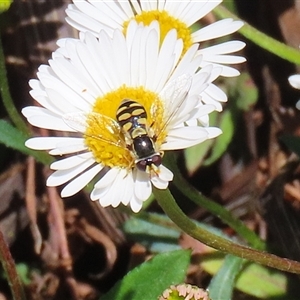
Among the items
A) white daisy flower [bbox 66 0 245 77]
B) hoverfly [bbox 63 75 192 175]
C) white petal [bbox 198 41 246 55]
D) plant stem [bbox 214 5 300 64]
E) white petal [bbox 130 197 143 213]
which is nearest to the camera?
white petal [bbox 130 197 143 213]

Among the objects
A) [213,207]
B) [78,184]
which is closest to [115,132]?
[78,184]

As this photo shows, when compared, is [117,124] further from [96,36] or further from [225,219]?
[225,219]

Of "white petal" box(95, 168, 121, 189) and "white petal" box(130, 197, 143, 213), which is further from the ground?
"white petal" box(95, 168, 121, 189)

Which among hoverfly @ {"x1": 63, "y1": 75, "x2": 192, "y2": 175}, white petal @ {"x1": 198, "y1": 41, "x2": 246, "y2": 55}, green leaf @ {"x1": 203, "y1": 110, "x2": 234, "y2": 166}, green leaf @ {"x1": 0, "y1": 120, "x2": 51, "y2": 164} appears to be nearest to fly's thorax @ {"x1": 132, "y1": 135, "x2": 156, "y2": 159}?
hoverfly @ {"x1": 63, "y1": 75, "x2": 192, "y2": 175}

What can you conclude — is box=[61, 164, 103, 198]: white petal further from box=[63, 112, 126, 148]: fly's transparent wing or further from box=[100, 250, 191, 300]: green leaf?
box=[100, 250, 191, 300]: green leaf

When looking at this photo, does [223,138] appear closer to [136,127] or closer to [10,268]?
[136,127]

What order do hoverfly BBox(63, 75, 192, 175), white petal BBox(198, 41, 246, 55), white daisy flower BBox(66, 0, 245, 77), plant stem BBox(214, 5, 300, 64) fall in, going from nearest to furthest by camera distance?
hoverfly BBox(63, 75, 192, 175), white petal BBox(198, 41, 246, 55), white daisy flower BBox(66, 0, 245, 77), plant stem BBox(214, 5, 300, 64)
